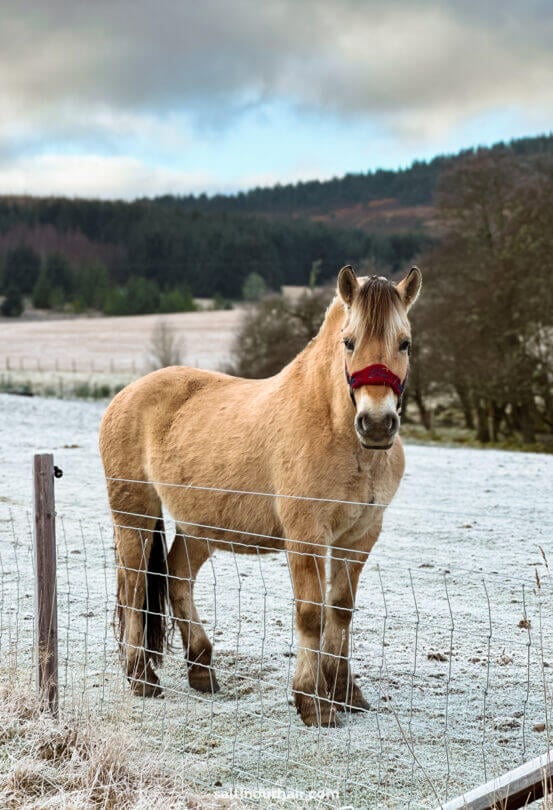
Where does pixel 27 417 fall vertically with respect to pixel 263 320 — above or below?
below

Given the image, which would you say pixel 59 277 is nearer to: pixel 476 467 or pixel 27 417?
pixel 27 417

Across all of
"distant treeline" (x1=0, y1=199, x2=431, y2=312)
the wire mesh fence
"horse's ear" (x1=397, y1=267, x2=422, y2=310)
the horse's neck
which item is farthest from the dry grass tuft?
"distant treeline" (x1=0, y1=199, x2=431, y2=312)

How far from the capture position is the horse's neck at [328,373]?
4832mm

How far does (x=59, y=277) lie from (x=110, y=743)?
3202 inches

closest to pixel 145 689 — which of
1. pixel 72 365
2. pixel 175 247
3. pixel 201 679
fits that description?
pixel 201 679

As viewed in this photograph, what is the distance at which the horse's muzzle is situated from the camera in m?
4.20

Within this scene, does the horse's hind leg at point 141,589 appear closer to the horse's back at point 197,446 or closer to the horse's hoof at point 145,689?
the horse's hoof at point 145,689

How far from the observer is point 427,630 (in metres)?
6.55

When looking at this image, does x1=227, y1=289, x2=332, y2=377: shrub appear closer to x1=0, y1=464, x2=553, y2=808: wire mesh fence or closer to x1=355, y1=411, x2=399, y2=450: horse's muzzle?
x1=0, y1=464, x2=553, y2=808: wire mesh fence

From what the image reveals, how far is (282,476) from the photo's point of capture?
16.3 ft

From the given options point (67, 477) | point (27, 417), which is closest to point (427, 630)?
point (67, 477)

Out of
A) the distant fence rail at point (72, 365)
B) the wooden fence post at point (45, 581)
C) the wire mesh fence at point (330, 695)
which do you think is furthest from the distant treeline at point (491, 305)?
the wooden fence post at point (45, 581)

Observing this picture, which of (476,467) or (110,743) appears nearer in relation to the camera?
(110,743)

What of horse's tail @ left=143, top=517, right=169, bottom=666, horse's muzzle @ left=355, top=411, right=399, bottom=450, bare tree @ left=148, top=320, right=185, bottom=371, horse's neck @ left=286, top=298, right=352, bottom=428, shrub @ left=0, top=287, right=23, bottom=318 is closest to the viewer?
horse's muzzle @ left=355, top=411, right=399, bottom=450
